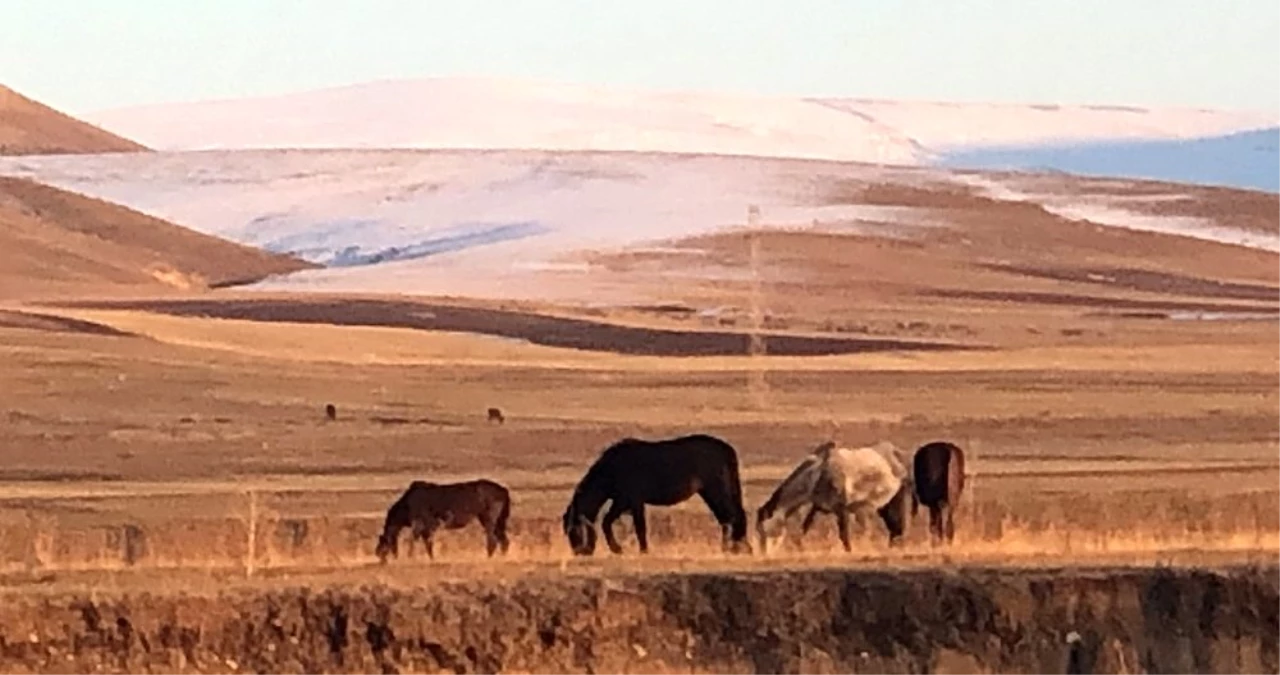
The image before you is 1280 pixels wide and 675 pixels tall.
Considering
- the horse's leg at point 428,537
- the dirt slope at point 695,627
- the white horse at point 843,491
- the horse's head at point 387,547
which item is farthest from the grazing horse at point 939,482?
the dirt slope at point 695,627

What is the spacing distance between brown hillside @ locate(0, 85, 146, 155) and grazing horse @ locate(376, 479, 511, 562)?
121 metres

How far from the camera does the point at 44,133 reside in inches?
5960

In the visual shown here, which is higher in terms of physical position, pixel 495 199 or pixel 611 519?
pixel 611 519

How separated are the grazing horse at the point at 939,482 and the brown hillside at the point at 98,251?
63.0 metres

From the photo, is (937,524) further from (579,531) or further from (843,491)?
(579,531)

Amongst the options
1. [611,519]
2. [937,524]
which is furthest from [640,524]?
[937,524]

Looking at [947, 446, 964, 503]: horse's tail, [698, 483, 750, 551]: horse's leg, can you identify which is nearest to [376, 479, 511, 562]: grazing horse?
[698, 483, 750, 551]: horse's leg

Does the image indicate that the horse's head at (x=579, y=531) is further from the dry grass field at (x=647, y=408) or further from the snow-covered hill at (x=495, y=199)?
the snow-covered hill at (x=495, y=199)

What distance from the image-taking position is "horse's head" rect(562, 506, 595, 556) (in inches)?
846

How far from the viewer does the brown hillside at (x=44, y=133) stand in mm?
146250

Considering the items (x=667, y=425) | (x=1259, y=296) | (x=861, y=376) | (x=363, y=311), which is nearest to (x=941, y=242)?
(x=1259, y=296)

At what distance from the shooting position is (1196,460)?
4269 cm

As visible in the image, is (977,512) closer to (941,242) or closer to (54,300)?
(54,300)

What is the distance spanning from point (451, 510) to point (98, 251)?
8036cm
